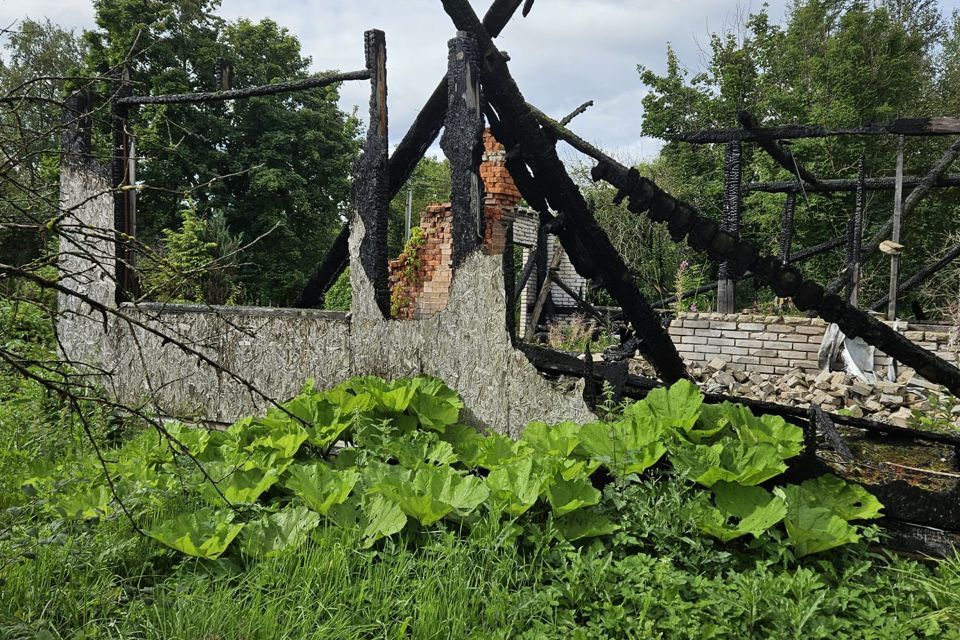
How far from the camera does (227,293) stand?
11.4 metres

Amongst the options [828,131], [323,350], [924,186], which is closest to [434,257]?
[828,131]

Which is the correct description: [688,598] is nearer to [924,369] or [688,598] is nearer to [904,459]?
[904,459]

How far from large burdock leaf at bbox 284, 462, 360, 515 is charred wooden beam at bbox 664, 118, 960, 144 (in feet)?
21.2

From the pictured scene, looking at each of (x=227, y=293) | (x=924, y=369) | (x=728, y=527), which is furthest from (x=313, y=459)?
(x=227, y=293)

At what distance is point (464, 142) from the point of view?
3.45 m

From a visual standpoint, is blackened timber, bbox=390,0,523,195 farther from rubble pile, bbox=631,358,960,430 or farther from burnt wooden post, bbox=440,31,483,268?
rubble pile, bbox=631,358,960,430

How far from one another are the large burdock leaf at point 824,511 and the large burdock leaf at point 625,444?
56cm

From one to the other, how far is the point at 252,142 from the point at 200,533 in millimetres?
20054

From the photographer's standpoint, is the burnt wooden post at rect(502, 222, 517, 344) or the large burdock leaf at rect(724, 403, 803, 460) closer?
the large burdock leaf at rect(724, 403, 803, 460)

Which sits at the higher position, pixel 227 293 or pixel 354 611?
pixel 227 293

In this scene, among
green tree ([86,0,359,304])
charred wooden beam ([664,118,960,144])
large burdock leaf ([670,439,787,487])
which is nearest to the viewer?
large burdock leaf ([670,439,787,487])

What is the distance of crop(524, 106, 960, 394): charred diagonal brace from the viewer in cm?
423

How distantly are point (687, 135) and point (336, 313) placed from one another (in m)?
5.65

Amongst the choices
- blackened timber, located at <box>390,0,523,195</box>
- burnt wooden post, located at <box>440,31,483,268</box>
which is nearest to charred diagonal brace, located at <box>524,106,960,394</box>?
blackened timber, located at <box>390,0,523,195</box>
